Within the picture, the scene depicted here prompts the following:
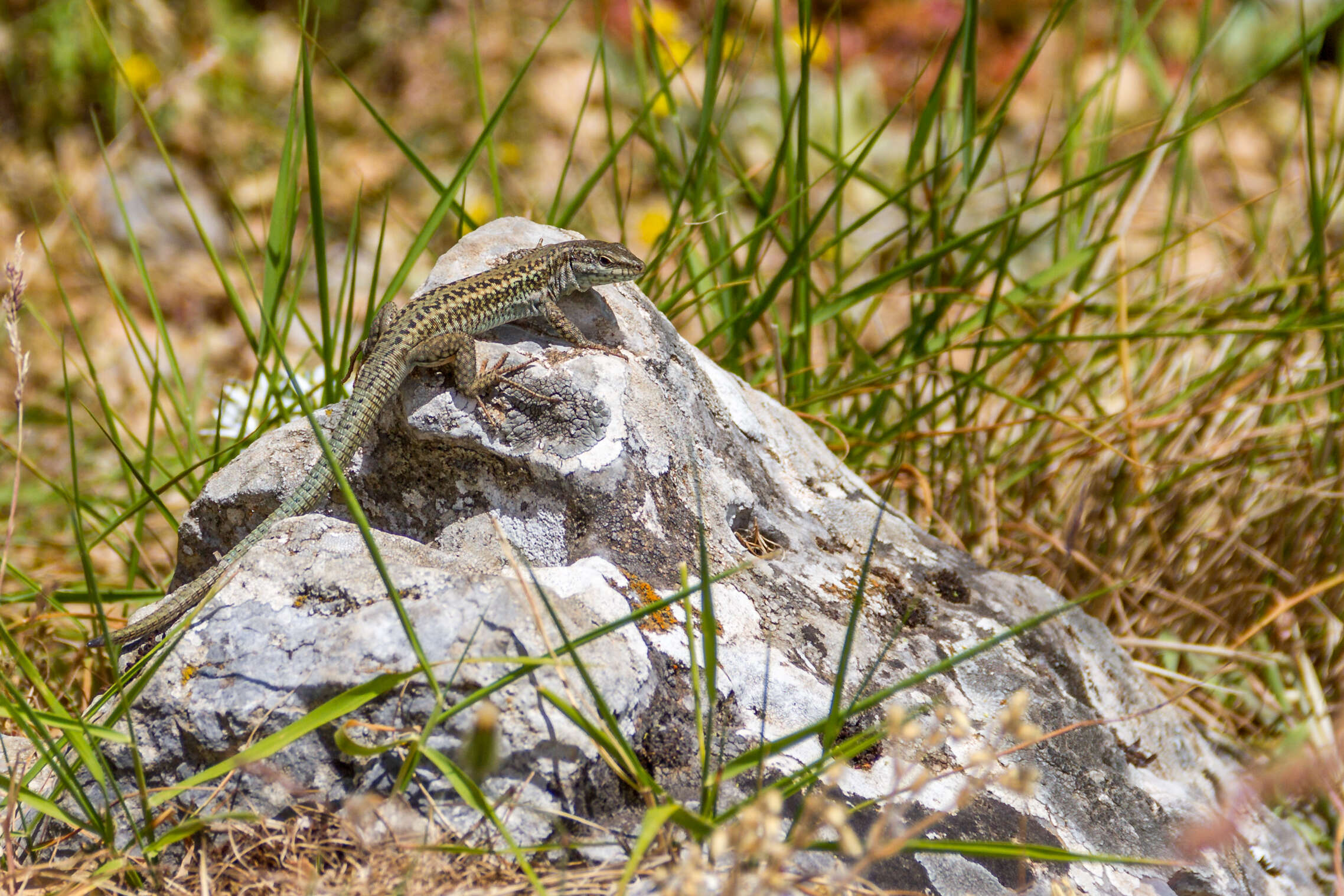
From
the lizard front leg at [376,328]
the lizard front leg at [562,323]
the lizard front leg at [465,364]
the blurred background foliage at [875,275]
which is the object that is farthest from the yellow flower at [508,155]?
the lizard front leg at [465,364]

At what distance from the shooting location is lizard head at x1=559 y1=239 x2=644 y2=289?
3244mm

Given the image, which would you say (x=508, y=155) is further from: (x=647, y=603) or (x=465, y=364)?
(x=647, y=603)

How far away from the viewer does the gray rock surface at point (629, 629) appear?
196 cm

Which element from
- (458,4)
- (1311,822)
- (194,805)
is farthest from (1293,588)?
(458,4)

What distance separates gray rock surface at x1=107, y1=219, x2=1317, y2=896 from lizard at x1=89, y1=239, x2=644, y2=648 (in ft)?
0.24

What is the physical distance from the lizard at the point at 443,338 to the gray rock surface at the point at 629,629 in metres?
0.07

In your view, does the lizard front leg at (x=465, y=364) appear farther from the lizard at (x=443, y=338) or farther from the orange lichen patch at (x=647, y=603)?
the orange lichen patch at (x=647, y=603)

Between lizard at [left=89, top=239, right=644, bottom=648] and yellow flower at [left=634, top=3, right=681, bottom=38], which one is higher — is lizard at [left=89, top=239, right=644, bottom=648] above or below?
below

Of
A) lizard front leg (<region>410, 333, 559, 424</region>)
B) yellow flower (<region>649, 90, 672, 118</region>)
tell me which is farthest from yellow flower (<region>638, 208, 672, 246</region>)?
lizard front leg (<region>410, 333, 559, 424</region>)

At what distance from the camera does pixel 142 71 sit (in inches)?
292

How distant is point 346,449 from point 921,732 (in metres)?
1.75

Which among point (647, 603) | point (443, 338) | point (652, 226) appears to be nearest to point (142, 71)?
point (652, 226)

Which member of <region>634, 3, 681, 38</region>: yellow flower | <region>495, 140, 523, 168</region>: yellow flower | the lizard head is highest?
<region>634, 3, 681, 38</region>: yellow flower

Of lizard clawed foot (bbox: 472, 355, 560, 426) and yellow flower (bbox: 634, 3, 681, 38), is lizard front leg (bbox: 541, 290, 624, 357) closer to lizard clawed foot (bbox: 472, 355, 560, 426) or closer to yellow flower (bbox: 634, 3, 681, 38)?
lizard clawed foot (bbox: 472, 355, 560, 426)
